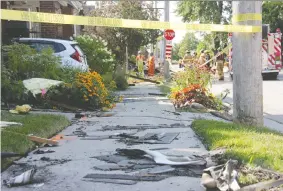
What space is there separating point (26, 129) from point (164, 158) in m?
2.12

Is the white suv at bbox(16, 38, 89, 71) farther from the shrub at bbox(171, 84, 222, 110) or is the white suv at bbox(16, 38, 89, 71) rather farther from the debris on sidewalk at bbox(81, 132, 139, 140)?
the debris on sidewalk at bbox(81, 132, 139, 140)

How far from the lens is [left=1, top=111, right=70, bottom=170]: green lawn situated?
5.15 m

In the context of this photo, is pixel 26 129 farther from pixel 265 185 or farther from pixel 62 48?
pixel 62 48

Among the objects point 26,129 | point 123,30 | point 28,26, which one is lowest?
point 26,129

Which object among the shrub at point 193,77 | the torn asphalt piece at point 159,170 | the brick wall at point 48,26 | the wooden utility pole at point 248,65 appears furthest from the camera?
the brick wall at point 48,26

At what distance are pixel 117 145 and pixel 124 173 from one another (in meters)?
1.41

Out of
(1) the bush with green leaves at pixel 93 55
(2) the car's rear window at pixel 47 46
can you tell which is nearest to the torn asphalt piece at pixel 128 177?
(2) the car's rear window at pixel 47 46

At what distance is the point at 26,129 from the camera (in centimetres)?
613

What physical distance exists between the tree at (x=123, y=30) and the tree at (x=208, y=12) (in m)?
18.6

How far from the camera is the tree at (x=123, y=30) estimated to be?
25734 mm

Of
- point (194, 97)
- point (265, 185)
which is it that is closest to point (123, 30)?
point (194, 97)

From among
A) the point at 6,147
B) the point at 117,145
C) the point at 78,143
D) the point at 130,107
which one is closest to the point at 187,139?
the point at 117,145

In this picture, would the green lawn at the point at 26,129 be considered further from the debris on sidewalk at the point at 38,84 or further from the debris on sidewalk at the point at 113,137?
the debris on sidewalk at the point at 38,84

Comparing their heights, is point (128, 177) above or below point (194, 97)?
below
